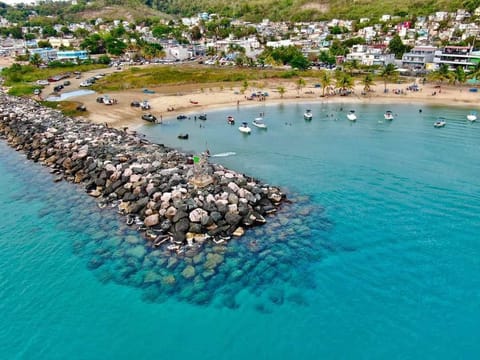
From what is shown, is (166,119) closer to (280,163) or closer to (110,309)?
(280,163)

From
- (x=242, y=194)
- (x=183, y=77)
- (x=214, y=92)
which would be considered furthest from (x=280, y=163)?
(x=183, y=77)

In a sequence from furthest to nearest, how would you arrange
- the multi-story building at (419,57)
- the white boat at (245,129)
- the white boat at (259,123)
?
1. the multi-story building at (419,57)
2. the white boat at (259,123)
3. the white boat at (245,129)

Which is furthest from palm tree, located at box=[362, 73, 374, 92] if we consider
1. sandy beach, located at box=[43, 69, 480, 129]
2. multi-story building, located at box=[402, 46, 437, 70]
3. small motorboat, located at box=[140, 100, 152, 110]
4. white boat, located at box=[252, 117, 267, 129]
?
small motorboat, located at box=[140, 100, 152, 110]

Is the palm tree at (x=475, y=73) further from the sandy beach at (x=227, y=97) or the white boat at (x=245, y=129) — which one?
the white boat at (x=245, y=129)

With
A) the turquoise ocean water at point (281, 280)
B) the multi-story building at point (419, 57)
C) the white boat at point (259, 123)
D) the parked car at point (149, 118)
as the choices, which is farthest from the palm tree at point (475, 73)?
the parked car at point (149, 118)

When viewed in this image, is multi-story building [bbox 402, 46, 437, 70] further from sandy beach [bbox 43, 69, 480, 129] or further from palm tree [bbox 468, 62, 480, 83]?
palm tree [bbox 468, 62, 480, 83]
